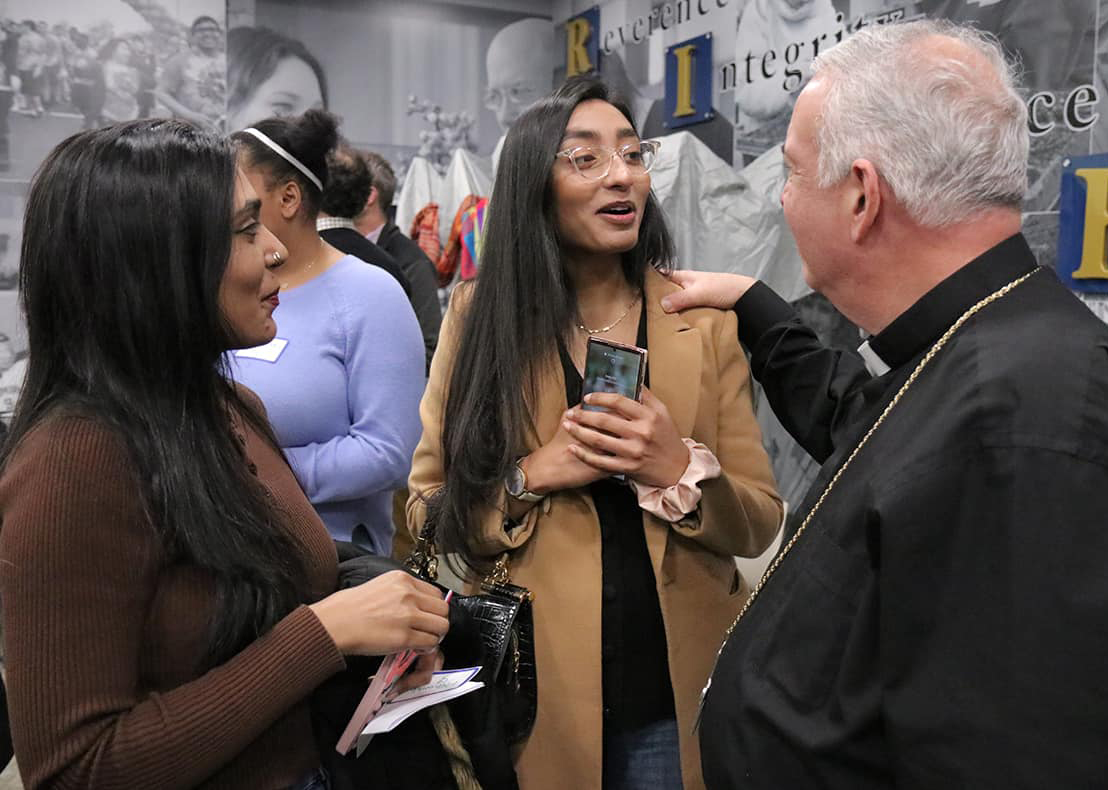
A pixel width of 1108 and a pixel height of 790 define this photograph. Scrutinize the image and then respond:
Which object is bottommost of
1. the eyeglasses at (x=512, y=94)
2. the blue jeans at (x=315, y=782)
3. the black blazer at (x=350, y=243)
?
the blue jeans at (x=315, y=782)

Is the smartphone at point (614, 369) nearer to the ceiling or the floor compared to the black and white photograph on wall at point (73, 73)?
nearer to the floor

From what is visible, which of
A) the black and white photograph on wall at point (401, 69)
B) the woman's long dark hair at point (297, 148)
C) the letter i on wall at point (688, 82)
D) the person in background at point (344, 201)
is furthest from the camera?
the black and white photograph on wall at point (401, 69)

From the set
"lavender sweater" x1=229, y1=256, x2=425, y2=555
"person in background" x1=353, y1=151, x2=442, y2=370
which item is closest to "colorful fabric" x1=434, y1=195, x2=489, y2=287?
"person in background" x1=353, y1=151, x2=442, y2=370

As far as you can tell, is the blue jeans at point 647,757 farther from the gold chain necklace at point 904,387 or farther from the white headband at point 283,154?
the white headband at point 283,154

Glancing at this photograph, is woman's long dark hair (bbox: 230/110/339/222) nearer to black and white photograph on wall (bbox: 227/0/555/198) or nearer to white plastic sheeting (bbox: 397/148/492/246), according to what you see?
white plastic sheeting (bbox: 397/148/492/246)

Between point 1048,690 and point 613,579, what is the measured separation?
84 cm

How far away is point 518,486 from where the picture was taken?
5.41ft

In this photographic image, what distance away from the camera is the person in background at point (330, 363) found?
2047 mm

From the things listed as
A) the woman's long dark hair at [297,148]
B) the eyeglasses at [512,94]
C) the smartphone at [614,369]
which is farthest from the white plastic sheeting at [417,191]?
the smartphone at [614,369]

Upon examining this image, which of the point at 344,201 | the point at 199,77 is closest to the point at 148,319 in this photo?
the point at 344,201

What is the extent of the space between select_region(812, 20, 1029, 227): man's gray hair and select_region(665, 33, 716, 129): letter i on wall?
443 centimetres

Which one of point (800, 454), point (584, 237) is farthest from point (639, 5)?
point (584, 237)

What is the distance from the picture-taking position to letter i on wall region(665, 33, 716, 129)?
5.39m

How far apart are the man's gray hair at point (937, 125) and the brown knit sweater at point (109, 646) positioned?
36.3 inches
